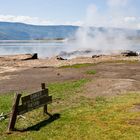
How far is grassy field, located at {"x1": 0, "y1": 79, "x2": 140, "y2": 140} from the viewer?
18594mm

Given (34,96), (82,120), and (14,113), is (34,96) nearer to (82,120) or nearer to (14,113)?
(14,113)

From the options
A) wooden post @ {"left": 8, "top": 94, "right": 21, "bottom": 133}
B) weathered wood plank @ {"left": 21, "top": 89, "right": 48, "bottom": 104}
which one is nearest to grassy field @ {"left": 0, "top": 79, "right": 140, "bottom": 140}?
wooden post @ {"left": 8, "top": 94, "right": 21, "bottom": 133}

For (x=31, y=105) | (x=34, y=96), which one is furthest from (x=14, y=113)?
(x=34, y=96)

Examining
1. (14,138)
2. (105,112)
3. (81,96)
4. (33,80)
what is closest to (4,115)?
(14,138)

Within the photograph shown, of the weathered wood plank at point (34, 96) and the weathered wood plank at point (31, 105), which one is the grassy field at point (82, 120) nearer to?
the weathered wood plank at point (31, 105)

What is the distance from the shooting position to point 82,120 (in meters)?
21.4

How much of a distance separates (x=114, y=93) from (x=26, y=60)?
1809 inches

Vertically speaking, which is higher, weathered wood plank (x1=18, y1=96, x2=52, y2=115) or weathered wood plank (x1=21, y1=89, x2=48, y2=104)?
weathered wood plank (x1=21, y1=89, x2=48, y2=104)

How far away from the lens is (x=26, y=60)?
74.6 meters

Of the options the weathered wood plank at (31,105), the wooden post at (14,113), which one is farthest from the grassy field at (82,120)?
the weathered wood plank at (31,105)

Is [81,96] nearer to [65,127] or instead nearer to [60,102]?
[60,102]

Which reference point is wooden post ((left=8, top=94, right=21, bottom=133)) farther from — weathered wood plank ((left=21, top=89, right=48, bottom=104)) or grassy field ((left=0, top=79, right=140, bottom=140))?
weathered wood plank ((left=21, top=89, right=48, bottom=104))

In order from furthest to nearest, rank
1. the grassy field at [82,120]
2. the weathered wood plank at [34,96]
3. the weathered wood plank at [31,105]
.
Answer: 1. the weathered wood plank at [34,96]
2. the weathered wood plank at [31,105]
3. the grassy field at [82,120]

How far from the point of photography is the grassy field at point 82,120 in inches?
732
